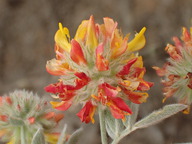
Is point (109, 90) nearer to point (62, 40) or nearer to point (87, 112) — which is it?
point (87, 112)

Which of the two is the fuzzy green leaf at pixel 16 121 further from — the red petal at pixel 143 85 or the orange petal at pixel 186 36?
the orange petal at pixel 186 36

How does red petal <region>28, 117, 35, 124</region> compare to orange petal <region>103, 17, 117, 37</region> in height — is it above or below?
below

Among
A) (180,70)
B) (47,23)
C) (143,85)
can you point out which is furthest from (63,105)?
(47,23)

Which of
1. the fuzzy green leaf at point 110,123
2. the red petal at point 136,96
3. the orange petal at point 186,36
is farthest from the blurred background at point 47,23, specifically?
the red petal at point 136,96

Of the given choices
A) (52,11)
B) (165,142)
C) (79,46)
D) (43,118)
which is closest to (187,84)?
(79,46)

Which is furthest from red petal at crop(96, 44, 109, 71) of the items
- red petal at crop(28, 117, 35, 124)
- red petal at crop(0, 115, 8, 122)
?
red petal at crop(0, 115, 8, 122)

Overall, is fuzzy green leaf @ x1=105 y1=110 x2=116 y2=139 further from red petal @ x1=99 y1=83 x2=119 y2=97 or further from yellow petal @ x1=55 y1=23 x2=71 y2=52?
yellow petal @ x1=55 y1=23 x2=71 y2=52

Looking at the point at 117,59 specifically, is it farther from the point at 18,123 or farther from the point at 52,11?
the point at 52,11
